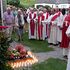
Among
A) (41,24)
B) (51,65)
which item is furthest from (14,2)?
(51,65)

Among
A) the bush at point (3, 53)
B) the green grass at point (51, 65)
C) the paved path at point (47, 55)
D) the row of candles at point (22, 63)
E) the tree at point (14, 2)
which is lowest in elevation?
the paved path at point (47, 55)

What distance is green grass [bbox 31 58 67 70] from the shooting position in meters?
11.0

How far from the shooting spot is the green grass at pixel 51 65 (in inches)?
433

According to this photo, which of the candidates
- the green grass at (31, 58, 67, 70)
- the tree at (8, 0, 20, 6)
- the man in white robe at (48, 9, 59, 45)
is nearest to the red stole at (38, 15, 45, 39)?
the man in white robe at (48, 9, 59, 45)

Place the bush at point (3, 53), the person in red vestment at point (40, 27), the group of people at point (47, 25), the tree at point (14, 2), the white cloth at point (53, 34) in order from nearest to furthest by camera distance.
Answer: the bush at point (3, 53) < the group of people at point (47, 25) < the white cloth at point (53, 34) < the person in red vestment at point (40, 27) < the tree at point (14, 2)

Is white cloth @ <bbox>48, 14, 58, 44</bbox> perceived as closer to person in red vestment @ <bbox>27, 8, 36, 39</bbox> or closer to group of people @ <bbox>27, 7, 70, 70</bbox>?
group of people @ <bbox>27, 7, 70, 70</bbox>

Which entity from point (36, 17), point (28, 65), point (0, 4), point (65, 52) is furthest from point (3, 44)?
point (36, 17)

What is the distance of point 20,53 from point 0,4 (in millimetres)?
6624

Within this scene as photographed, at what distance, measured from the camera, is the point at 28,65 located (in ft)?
30.6

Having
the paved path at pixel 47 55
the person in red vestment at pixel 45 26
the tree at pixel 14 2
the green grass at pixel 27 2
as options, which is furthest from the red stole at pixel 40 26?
the tree at pixel 14 2

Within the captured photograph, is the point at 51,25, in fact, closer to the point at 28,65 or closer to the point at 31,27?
the point at 31,27

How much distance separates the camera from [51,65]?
1146cm

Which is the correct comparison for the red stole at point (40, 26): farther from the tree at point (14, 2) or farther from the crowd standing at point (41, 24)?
the tree at point (14, 2)

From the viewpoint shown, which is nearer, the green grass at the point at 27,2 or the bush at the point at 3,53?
the bush at the point at 3,53
